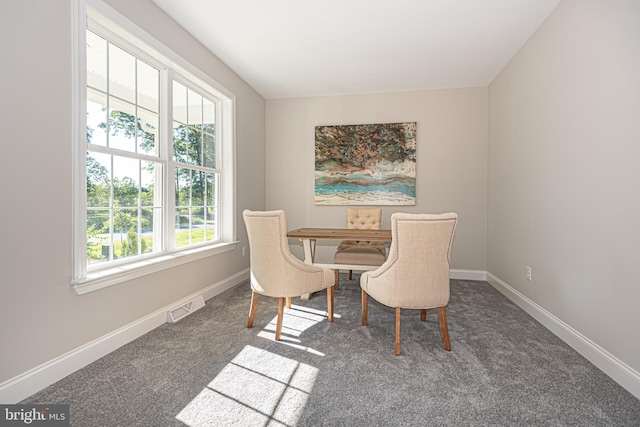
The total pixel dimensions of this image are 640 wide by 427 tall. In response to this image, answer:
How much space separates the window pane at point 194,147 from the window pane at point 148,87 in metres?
0.49

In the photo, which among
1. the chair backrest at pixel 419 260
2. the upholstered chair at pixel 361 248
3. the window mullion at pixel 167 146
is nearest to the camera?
the chair backrest at pixel 419 260

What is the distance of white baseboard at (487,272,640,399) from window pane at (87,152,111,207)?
11.1 ft

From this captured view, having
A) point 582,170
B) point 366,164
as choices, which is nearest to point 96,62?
point 366,164

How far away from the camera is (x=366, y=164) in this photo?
438 cm

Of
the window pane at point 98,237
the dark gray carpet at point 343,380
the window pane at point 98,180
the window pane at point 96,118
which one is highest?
the window pane at point 96,118

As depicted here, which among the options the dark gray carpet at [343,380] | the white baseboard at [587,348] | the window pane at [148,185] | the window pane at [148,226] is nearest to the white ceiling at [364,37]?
the window pane at [148,185]

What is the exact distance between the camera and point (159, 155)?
2680 millimetres

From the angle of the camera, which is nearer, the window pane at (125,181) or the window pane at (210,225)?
the window pane at (125,181)

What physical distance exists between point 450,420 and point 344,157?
3553 millimetres

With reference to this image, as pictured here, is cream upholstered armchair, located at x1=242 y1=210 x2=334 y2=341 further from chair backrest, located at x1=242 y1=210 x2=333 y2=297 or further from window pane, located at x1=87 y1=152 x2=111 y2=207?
window pane, located at x1=87 y1=152 x2=111 y2=207

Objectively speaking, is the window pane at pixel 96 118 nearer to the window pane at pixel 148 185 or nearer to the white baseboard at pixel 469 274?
the window pane at pixel 148 185

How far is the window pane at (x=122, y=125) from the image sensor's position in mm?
2191

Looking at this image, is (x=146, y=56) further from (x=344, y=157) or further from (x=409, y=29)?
(x=344, y=157)

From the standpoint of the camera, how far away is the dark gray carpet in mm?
1425
